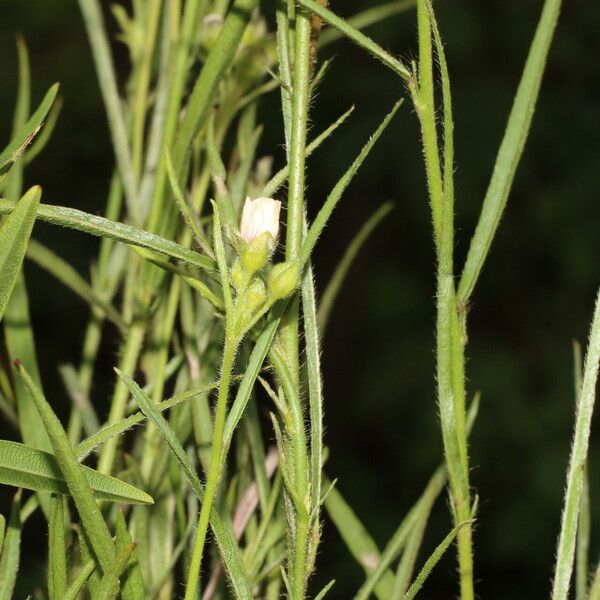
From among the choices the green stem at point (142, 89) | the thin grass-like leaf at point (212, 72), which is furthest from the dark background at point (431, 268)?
the thin grass-like leaf at point (212, 72)

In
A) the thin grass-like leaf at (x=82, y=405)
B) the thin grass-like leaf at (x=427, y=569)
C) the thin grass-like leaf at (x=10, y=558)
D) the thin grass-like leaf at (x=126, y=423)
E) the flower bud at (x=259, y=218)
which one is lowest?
the thin grass-like leaf at (x=10, y=558)

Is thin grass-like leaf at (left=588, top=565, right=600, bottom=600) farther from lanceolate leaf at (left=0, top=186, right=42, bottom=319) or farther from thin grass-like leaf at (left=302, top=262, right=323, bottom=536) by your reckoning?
lanceolate leaf at (left=0, top=186, right=42, bottom=319)

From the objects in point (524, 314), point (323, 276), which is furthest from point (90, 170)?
point (524, 314)

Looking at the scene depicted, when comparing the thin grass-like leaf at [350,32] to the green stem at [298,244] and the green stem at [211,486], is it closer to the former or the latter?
the green stem at [298,244]

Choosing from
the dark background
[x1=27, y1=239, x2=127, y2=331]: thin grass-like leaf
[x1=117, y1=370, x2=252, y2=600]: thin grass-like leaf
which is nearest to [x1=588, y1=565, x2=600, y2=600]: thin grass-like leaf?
[x1=117, y1=370, x2=252, y2=600]: thin grass-like leaf

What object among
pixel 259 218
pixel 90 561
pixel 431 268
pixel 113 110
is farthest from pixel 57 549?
pixel 431 268

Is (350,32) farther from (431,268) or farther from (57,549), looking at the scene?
(431,268)
